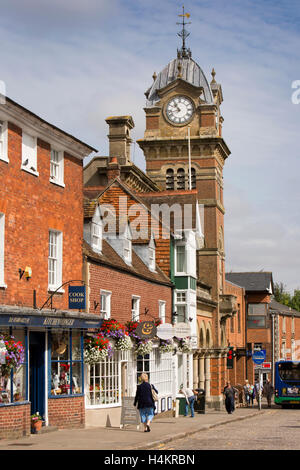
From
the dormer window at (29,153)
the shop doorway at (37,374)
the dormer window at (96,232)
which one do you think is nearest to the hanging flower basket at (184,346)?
the dormer window at (96,232)

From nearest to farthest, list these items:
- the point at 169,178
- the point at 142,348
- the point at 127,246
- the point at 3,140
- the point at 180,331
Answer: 1. the point at 3,140
2. the point at 142,348
3. the point at 127,246
4. the point at 180,331
5. the point at 169,178

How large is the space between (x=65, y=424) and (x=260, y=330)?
51.4 metres

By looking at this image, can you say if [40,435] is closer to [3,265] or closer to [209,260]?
[3,265]

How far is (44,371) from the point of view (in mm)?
21875

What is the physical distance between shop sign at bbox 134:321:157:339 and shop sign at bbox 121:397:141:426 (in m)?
4.33

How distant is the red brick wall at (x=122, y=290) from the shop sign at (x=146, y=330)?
2.49ft

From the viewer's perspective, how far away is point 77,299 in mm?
22625

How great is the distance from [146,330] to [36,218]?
7460mm

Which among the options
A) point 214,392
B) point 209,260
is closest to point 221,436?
point 214,392

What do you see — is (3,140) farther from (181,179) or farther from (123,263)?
(181,179)

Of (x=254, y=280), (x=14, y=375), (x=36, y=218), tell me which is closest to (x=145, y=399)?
(x=14, y=375)
